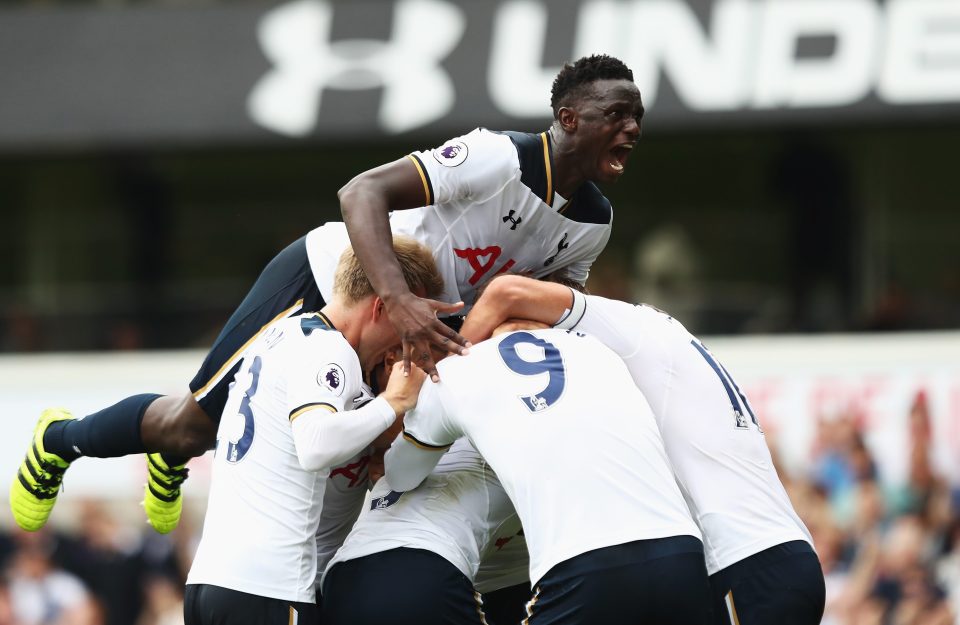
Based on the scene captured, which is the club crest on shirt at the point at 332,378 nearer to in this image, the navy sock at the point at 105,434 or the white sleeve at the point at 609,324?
the white sleeve at the point at 609,324

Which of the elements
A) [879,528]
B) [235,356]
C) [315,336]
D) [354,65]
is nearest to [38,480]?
[235,356]

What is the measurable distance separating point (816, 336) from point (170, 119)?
17.7ft

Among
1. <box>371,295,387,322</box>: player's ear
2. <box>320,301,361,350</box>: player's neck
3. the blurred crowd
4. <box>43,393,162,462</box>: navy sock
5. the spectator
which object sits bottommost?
the spectator

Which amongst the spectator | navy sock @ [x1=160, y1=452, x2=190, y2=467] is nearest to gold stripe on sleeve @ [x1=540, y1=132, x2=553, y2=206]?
navy sock @ [x1=160, y1=452, x2=190, y2=467]

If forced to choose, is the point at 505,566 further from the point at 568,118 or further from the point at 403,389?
the point at 568,118

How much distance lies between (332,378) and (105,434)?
1.53 metres

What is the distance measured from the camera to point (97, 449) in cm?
513

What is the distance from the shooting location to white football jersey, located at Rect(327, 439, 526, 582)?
3994 mm

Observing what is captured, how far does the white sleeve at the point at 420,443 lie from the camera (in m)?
3.90

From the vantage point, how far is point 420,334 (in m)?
4.00

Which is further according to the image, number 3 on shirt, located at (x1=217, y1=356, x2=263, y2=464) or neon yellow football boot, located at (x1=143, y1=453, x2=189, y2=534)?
neon yellow football boot, located at (x1=143, y1=453, x2=189, y2=534)

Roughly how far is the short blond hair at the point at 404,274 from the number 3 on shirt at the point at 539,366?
50 centimetres

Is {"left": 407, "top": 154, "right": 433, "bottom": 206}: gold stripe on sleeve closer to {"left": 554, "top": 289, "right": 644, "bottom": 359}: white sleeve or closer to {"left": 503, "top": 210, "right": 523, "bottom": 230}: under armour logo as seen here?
{"left": 503, "top": 210, "right": 523, "bottom": 230}: under armour logo

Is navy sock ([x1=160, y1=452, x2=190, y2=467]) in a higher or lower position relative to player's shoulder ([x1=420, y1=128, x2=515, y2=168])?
lower
